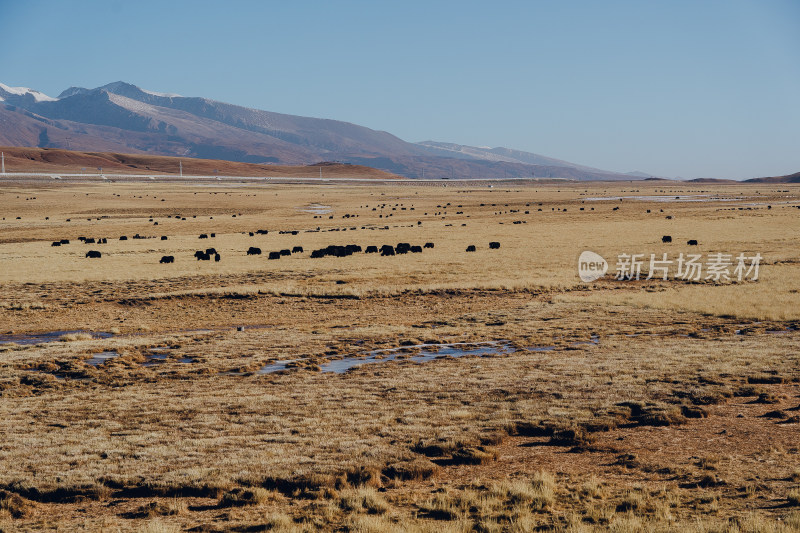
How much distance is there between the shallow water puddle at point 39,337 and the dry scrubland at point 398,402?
11.7 inches

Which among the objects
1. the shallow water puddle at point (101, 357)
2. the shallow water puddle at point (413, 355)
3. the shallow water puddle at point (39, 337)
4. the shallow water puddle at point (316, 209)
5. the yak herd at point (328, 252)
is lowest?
the shallow water puddle at point (39, 337)

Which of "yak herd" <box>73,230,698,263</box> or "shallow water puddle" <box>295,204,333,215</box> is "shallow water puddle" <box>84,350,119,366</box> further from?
"shallow water puddle" <box>295,204,333,215</box>

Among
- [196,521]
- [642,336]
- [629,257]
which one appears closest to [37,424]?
[196,521]

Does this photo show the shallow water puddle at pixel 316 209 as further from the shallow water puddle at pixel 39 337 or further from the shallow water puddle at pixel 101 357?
the shallow water puddle at pixel 101 357

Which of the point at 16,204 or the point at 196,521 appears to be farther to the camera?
the point at 16,204

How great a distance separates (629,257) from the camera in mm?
47875

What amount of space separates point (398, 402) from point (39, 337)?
17636 mm

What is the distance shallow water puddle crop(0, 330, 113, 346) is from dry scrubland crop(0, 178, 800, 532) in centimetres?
30

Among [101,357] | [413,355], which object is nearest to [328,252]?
[101,357]

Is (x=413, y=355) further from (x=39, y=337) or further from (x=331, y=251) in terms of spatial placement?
(x=331, y=251)

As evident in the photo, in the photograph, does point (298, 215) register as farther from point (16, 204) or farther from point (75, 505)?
point (75, 505)

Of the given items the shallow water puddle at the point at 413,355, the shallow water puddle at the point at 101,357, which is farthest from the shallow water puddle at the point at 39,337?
the shallow water puddle at the point at 413,355

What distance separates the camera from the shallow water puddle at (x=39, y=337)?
2674 cm

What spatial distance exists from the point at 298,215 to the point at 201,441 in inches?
3514
